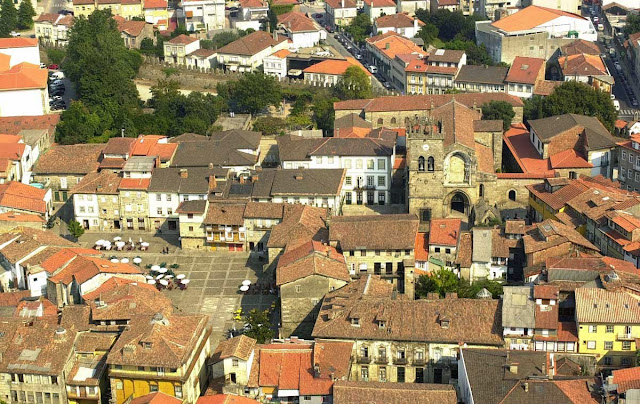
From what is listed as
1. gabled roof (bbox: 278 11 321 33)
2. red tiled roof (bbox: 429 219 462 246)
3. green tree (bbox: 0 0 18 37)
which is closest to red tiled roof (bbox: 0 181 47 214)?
red tiled roof (bbox: 429 219 462 246)

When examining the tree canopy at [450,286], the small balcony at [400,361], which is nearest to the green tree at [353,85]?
the tree canopy at [450,286]

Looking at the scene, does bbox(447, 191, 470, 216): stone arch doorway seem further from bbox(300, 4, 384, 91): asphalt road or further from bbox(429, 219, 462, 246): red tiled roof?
bbox(300, 4, 384, 91): asphalt road

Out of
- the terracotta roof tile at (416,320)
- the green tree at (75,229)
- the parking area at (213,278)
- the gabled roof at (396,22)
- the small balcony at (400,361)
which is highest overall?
the gabled roof at (396,22)

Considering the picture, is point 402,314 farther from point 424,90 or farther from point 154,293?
point 424,90

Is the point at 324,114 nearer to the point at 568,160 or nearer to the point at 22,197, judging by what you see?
the point at 568,160

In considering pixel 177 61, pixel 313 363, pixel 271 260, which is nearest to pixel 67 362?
pixel 313 363

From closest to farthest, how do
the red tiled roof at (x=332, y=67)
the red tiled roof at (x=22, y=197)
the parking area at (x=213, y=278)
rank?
the parking area at (x=213, y=278) < the red tiled roof at (x=22, y=197) < the red tiled roof at (x=332, y=67)

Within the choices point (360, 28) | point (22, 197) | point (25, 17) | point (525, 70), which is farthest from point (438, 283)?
point (25, 17)

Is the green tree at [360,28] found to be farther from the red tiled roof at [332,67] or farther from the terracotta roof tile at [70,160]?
the terracotta roof tile at [70,160]
